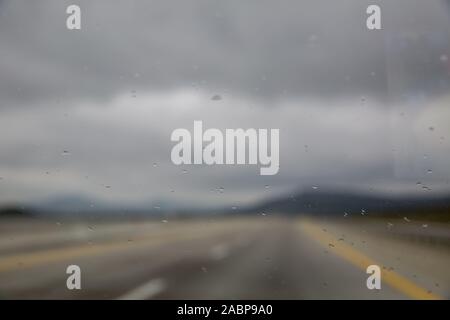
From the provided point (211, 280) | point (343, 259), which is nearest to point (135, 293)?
point (211, 280)

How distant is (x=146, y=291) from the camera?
22.3 feet

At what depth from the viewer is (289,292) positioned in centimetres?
665

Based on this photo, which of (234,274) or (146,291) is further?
(234,274)

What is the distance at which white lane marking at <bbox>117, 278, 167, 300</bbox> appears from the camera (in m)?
A: 6.46

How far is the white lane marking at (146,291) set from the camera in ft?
21.2
